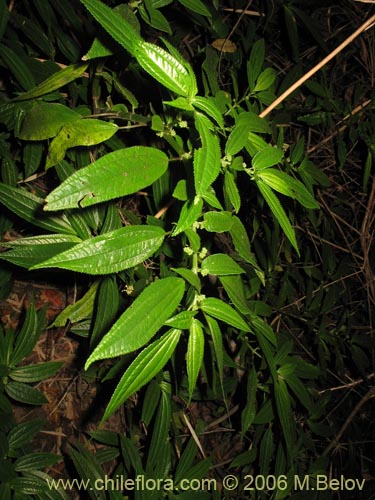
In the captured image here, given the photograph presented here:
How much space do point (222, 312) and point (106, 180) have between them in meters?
0.27

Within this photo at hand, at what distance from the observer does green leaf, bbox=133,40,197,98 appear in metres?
0.48

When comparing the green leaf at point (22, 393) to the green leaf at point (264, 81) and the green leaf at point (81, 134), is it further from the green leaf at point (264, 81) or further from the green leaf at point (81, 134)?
the green leaf at point (264, 81)

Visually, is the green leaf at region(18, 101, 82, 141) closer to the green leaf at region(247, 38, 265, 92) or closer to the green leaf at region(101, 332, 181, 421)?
the green leaf at region(101, 332, 181, 421)

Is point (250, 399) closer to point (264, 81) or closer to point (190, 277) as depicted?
point (190, 277)

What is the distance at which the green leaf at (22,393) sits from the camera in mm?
1115

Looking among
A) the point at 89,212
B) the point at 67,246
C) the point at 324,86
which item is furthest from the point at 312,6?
the point at 67,246

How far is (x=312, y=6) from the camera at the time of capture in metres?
1.63

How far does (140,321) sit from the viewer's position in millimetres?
482

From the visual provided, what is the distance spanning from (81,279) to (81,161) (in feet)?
1.83

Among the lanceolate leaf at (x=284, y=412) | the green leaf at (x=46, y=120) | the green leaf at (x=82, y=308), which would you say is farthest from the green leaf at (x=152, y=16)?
the lanceolate leaf at (x=284, y=412)

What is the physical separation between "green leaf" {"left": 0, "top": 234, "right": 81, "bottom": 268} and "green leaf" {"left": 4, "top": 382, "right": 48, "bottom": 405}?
527mm

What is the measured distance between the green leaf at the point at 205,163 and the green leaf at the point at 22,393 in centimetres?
92

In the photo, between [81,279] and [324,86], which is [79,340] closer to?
[81,279]

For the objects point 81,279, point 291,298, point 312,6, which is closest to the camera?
point 81,279
